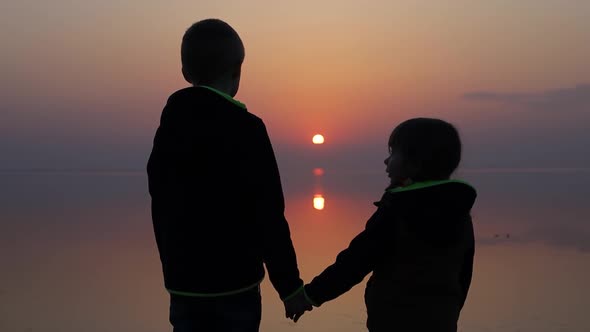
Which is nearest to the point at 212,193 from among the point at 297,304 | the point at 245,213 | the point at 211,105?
the point at 245,213

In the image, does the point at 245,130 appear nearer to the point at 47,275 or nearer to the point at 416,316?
the point at 416,316

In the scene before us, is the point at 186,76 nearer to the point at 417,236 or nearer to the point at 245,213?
the point at 245,213

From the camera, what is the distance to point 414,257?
116 inches

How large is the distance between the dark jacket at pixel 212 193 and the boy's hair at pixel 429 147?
75 centimetres

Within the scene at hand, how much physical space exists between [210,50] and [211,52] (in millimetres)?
12

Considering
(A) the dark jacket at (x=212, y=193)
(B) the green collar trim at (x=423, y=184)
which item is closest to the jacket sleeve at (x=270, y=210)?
(A) the dark jacket at (x=212, y=193)

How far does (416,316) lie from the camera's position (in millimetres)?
2982

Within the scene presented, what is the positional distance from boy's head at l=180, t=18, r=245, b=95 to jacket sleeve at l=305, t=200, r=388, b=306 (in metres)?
1.15

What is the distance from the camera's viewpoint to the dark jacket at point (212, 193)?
284cm

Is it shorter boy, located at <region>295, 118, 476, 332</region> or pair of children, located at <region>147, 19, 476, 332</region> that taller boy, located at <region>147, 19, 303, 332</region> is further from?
shorter boy, located at <region>295, 118, 476, 332</region>

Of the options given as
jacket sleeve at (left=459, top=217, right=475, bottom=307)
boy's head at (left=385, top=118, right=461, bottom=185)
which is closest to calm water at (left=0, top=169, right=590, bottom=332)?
jacket sleeve at (left=459, top=217, right=475, bottom=307)

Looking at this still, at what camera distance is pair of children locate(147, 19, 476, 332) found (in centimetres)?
285

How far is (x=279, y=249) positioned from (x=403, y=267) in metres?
0.70

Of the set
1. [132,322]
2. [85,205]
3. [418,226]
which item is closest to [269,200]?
[418,226]
